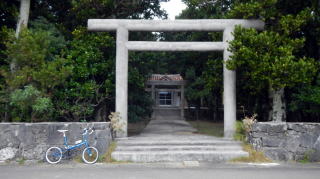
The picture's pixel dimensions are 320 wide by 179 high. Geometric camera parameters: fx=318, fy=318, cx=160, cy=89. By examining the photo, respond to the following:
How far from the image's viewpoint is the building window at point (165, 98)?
3049 centimetres

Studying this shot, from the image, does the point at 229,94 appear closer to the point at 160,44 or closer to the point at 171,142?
the point at 171,142

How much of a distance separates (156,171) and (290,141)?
4424mm

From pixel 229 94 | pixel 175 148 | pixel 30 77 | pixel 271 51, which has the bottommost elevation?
pixel 175 148

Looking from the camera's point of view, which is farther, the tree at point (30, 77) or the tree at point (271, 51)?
Answer: the tree at point (30, 77)

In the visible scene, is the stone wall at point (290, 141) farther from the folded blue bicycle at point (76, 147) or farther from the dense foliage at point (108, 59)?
the folded blue bicycle at point (76, 147)

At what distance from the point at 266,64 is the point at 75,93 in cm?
691

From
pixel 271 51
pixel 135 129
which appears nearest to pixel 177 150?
pixel 271 51

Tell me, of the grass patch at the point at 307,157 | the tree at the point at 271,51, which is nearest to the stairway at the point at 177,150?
the grass patch at the point at 307,157

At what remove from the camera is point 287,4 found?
12.8 metres

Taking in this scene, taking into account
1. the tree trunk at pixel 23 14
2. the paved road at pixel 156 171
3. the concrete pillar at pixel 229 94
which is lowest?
the paved road at pixel 156 171

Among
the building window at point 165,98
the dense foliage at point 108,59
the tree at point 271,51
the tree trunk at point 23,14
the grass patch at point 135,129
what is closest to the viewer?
the tree at point 271,51

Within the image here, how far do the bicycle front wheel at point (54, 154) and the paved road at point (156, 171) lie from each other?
0.91 ft

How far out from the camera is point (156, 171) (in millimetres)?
8023

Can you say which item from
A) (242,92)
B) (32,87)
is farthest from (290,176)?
(32,87)
